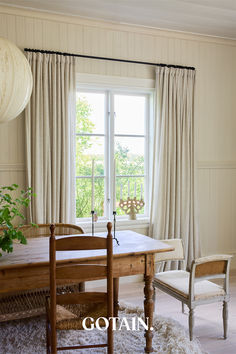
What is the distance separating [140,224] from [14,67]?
2.58m

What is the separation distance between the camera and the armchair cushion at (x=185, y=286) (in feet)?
8.72

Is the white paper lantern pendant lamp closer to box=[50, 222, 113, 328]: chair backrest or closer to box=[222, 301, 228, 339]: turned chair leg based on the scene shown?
box=[50, 222, 113, 328]: chair backrest

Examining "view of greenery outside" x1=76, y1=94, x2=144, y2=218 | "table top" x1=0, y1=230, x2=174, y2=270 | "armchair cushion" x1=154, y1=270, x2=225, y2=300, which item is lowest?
"armchair cushion" x1=154, y1=270, x2=225, y2=300

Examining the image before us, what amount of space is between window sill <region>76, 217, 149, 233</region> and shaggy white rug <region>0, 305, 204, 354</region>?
1.20 metres

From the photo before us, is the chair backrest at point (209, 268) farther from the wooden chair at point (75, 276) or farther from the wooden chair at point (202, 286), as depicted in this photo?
the wooden chair at point (75, 276)

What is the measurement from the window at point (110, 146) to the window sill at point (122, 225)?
0.43 feet

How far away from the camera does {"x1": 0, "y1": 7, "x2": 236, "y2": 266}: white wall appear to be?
3.64m

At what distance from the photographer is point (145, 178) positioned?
4387 mm

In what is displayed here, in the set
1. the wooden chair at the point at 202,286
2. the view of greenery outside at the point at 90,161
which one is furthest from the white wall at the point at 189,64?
the wooden chair at the point at 202,286

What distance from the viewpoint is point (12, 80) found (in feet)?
6.90

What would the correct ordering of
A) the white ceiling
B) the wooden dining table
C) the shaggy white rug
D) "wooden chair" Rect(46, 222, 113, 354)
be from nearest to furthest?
"wooden chair" Rect(46, 222, 113, 354)
the wooden dining table
the shaggy white rug
the white ceiling

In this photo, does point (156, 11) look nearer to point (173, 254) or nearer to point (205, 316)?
point (173, 254)

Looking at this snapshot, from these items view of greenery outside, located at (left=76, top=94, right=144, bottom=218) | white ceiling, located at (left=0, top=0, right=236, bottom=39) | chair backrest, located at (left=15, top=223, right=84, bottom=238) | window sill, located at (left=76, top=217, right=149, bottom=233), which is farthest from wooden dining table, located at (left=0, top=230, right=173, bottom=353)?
white ceiling, located at (left=0, top=0, right=236, bottom=39)

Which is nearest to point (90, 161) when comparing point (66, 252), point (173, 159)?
point (173, 159)
